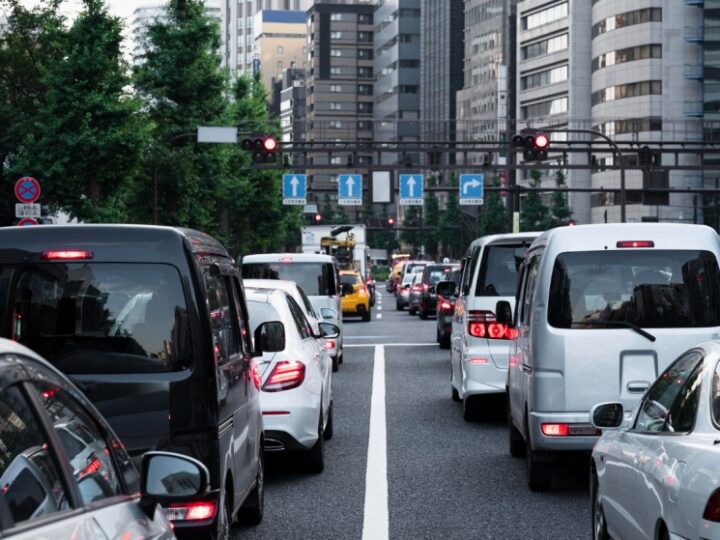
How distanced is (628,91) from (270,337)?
103037 millimetres

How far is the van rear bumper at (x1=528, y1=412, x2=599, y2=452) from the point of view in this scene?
10.1 meters

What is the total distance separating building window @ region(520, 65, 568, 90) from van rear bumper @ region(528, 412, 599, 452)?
113604 mm

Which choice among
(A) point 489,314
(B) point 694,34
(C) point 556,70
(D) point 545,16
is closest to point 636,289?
(A) point 489,314

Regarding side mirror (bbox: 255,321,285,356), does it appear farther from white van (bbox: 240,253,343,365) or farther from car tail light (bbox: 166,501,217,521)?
white van (bbox: 240,253,343,365)

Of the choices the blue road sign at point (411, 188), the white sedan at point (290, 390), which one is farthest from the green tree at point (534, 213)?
the white sedan at point (290, 390)

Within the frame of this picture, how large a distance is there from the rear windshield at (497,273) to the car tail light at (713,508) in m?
10.1

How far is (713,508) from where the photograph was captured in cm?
479

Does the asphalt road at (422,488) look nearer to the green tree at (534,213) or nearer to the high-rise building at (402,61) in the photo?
the green tree at (534,213)

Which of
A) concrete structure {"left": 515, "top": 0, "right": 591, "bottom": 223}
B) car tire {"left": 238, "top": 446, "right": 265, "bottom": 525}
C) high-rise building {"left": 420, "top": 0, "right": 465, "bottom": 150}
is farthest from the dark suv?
high-rise building {"left": 420, "top": 0, "right": 465, "bottom": 150}

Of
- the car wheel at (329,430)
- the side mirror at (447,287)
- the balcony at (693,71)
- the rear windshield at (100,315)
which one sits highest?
the balcony at (693,71)

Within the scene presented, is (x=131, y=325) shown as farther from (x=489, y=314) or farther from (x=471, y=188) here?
(x=471, y=188)

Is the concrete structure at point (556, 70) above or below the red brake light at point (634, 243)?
above

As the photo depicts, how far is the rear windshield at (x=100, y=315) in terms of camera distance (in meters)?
6.48

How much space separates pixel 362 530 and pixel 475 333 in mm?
6106
